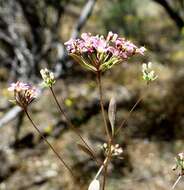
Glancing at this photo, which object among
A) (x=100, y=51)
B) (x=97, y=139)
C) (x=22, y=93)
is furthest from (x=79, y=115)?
(x=100, y=51)

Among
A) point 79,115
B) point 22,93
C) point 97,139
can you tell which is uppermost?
point 22,93

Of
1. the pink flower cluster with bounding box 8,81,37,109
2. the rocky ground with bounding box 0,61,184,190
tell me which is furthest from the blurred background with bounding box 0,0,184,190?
the pink flower cluster with bounding box 8,81,37,109

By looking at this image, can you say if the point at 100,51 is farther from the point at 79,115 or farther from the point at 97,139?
the point at 79,115

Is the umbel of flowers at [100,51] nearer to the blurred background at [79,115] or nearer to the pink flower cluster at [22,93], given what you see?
the pink flower cluster at [22,93]

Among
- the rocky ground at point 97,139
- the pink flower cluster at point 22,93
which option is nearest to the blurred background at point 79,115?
the rocky ground at point 97,139

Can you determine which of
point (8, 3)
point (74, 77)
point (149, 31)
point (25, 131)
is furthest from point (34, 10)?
point (149, 31)

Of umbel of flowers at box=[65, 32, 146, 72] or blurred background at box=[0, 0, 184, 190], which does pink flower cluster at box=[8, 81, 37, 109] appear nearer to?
umbel of flowers at box=[65, 32, 146, 72]
